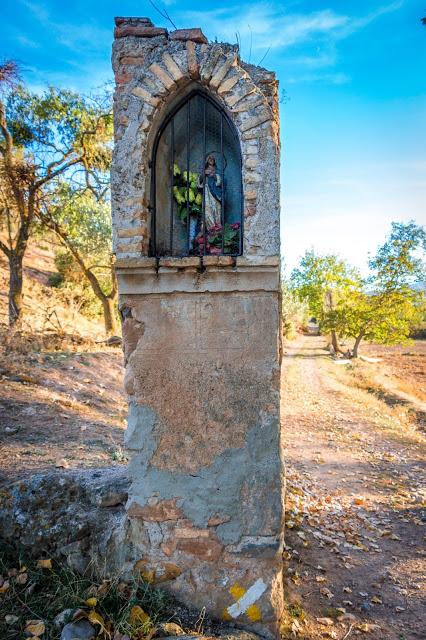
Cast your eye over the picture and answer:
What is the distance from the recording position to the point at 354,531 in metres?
4.82

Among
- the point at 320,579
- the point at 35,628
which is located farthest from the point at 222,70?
the point at 320,579

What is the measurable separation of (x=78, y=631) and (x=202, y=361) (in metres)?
1.96

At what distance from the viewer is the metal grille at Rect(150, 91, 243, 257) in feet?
11.3

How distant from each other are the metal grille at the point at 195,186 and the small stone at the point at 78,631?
2.66m

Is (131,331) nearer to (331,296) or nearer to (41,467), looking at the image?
(41,467)

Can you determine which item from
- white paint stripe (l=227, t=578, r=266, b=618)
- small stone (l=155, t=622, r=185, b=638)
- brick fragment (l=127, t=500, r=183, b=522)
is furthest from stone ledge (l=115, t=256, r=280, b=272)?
small stone (l=155, t=622, r=185, b=638)

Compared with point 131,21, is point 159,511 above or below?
below

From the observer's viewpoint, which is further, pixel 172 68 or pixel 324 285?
pixel 324 285

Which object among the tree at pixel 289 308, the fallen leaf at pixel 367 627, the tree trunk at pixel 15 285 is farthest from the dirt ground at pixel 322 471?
the tree at pixel 289 308

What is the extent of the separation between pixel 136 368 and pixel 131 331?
29cm

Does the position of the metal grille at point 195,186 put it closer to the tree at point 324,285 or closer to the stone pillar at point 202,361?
the stone pillar at point 202,361

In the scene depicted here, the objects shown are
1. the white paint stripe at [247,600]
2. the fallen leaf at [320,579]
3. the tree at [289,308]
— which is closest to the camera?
the white paint stripe at [247,600]

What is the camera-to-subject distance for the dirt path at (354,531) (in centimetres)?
342

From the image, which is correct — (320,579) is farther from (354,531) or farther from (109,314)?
(109,314)
